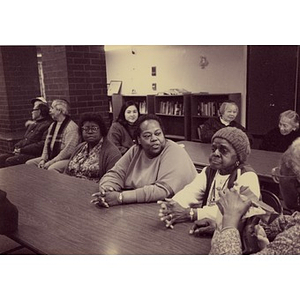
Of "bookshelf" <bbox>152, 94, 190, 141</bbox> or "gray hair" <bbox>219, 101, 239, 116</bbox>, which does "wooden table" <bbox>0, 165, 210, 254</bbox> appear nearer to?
"bookshelf" <bbox>152, 94, 190, 141</bbox>

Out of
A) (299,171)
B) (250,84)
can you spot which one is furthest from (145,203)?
(250,84)

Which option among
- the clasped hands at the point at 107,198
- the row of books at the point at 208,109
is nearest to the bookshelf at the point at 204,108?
the row of books at the point at 208,109

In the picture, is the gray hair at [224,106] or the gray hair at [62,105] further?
the gray hair at [62,105]

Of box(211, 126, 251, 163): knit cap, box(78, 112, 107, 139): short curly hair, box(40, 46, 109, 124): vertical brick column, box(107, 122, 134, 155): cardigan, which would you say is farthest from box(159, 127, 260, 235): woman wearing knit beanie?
box(40, 46, 109, 124): vertical brick column

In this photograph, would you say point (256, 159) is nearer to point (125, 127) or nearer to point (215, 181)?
point (215, 181)

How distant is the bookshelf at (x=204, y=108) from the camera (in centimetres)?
231

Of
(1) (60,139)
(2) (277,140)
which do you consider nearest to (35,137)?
(1) (60,139)

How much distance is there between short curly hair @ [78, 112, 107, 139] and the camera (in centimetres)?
265

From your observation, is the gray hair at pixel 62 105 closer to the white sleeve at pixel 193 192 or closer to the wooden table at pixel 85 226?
the wooden table at pixel 85 226

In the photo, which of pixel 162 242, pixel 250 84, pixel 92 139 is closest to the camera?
pixel 162 242

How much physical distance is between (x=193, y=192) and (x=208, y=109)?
989mm
